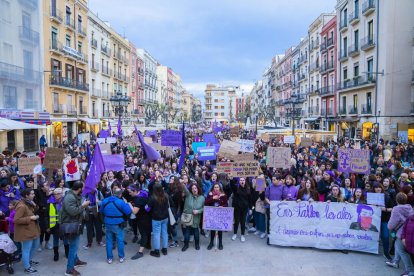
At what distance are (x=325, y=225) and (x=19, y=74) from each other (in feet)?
84.8

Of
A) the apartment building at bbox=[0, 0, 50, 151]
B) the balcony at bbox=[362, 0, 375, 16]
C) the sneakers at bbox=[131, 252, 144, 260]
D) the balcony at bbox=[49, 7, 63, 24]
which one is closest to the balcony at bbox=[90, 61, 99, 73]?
the balcony at bbox=[49, 7, 63, 24]

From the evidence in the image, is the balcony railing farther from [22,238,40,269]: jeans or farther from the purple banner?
[22,238,40,269]: jeans

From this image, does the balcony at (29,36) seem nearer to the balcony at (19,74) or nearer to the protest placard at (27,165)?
the balcony at (19,74)

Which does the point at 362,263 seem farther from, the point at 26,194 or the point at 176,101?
the point at 176,101

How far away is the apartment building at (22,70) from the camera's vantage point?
2375cm

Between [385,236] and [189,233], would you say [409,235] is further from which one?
[189,233]

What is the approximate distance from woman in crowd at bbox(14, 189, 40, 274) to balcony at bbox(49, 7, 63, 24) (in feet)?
92.3

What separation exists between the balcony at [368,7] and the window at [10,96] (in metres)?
28.9

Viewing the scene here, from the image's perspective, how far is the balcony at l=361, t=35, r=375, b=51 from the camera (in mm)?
27703

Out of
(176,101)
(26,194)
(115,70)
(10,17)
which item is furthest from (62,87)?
(176,101)

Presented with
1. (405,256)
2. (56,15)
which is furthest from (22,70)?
(405,256)

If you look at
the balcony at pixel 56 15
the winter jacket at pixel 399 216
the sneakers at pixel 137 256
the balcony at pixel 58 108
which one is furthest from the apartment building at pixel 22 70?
the winter jacket at pixel 399 216

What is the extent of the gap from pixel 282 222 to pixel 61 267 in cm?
450

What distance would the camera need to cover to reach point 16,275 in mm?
5914
